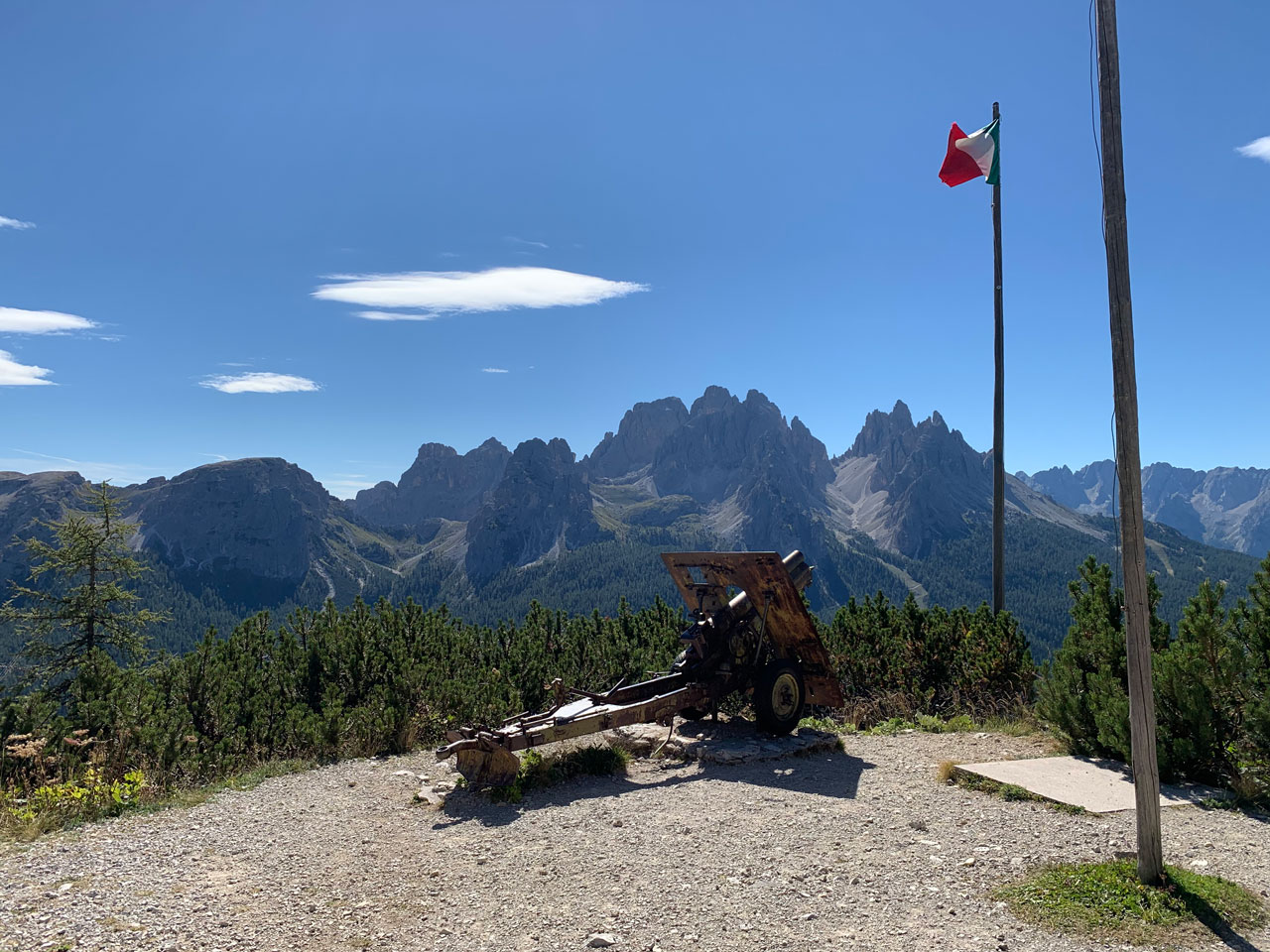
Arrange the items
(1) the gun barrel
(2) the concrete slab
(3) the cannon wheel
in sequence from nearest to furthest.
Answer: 1. (2) the concrete slab
2. (3) the cannon wheel
3. (1) the gun barrel

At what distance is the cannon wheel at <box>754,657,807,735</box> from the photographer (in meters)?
9.77

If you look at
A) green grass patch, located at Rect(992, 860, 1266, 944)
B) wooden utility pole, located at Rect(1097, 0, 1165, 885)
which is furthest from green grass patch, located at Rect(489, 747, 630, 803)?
wooden utility pole, located at Rect(1097, 0, 1165, 885)

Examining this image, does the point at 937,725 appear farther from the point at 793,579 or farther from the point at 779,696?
the point at 793,579

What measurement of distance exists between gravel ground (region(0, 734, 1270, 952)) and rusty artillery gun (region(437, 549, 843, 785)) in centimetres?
123

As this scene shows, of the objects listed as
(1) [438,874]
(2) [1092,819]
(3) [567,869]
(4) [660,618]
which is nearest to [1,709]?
(1) [438,874]

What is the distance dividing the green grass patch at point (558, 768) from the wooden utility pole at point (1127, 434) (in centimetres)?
539

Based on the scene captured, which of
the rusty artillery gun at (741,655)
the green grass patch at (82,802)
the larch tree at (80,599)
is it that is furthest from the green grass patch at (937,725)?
the larch tree at (80,599)

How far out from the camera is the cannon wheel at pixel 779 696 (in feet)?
32.0

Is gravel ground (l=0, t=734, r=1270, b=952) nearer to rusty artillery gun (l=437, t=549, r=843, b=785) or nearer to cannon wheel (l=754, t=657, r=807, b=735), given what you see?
rusty artillery gun (l=437, t=549, r=843, b=785)

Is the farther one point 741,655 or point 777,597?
point 741,655

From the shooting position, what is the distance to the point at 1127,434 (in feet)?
17.6

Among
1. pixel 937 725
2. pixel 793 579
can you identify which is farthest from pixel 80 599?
pixel 937 725

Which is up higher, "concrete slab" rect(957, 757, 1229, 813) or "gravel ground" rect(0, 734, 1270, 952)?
"concrete slab" rect(957, 757, 1229, 813)

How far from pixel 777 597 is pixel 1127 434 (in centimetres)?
517
